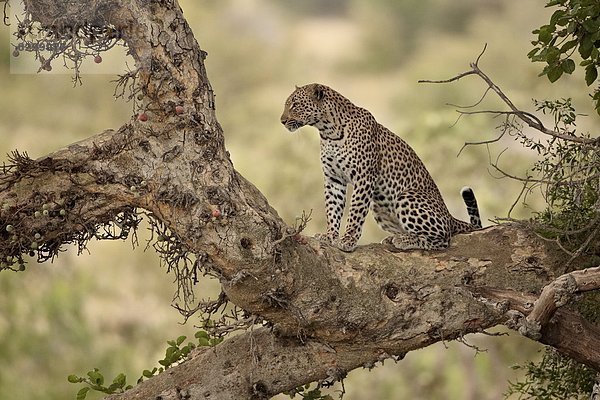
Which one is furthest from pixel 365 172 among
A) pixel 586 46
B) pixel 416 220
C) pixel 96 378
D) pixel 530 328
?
pixel 96 378

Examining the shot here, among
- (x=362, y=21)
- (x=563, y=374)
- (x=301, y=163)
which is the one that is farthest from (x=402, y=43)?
(x=563, y=374)

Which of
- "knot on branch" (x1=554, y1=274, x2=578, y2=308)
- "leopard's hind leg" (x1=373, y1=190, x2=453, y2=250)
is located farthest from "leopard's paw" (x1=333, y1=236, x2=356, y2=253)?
"knot on branch" (x1=554, y1=274, x2=578, y2=308)

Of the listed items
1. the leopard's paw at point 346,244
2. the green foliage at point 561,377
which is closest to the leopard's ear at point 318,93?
the leopard's paw at point 346,244

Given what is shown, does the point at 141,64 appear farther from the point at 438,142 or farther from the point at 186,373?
the point at 438,142

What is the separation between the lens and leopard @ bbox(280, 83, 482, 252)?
619cm

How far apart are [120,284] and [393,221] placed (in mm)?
13982

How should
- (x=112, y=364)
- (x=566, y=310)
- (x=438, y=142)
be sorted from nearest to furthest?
(x=566, y=310) < (x=438, y=142) < (x=112, y=364)

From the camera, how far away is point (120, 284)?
781 inches

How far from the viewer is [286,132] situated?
64.6 feet

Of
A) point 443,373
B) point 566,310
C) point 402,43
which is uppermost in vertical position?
point 402,43

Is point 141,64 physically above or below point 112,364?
below

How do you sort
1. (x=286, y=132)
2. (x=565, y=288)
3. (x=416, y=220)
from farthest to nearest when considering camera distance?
(x=286, y=132), (x=416, y=220), (x=565, y=288)

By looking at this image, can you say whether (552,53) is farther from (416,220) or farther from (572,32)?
(416,220)

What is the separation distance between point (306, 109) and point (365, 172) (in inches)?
21.0
